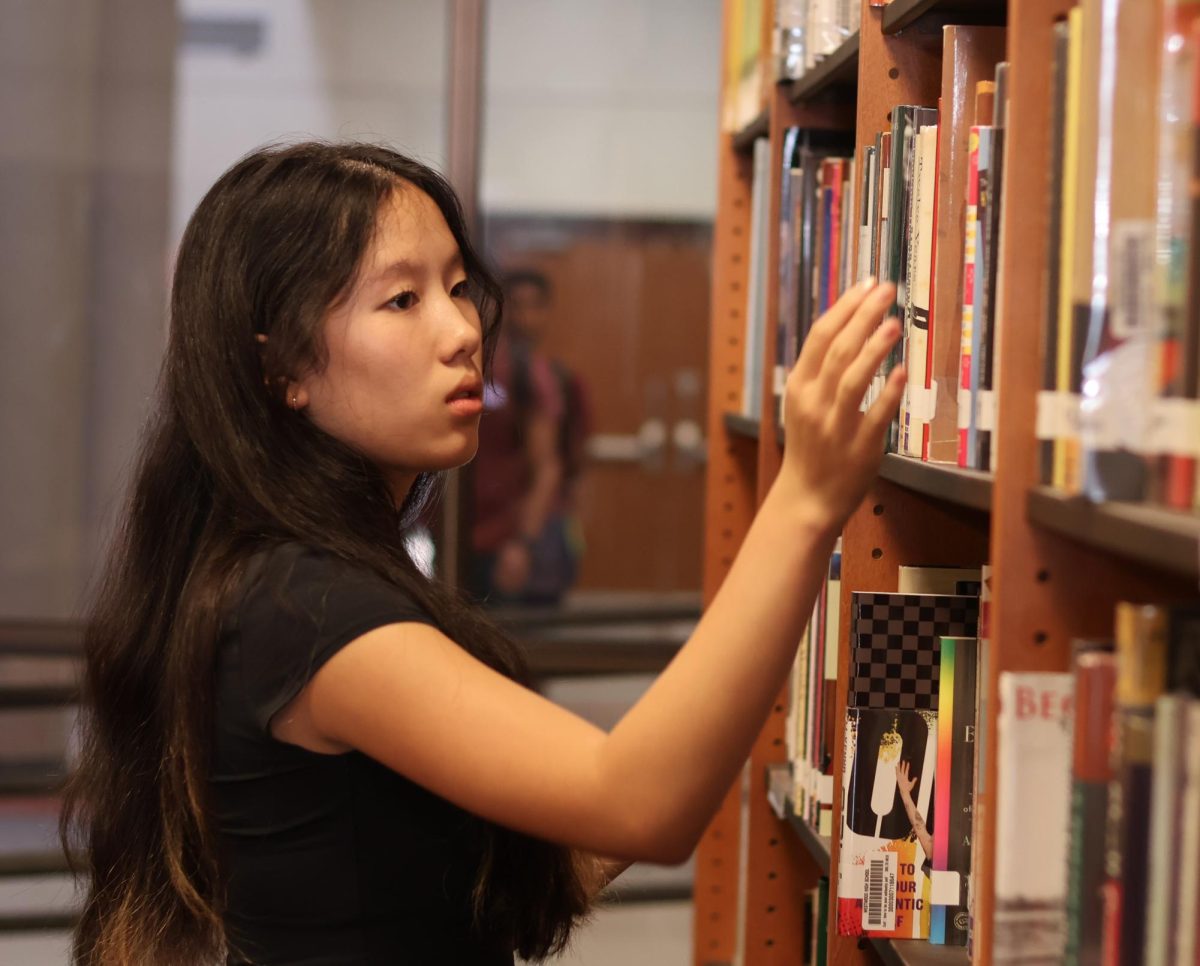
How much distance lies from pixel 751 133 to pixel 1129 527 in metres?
1.62

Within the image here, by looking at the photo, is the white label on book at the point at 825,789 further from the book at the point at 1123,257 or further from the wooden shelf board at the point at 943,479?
the book at the point at 1123,257

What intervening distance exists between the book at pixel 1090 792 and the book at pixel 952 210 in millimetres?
360

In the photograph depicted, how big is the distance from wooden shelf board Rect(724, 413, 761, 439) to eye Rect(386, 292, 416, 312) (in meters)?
0.90

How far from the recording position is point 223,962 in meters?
1.35

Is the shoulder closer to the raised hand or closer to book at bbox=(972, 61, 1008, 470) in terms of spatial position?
the raised hand

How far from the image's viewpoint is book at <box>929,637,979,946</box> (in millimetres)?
1233

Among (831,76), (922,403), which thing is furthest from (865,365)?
(831,76)

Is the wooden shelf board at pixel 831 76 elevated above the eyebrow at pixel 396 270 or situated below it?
above

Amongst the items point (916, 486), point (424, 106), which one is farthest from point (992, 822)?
point (424, 106)

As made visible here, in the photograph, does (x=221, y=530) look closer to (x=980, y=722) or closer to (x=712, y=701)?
(x=712, y=701)

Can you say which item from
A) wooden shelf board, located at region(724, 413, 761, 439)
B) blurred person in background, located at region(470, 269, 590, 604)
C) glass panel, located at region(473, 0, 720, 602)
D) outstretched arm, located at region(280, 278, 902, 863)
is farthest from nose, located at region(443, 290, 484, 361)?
blurred person in background, located at region(470, 269, 590, 604)

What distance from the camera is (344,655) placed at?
1.05 meters

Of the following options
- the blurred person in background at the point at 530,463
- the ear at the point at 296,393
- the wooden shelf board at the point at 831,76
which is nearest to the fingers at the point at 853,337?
the ear at the point at 296,393

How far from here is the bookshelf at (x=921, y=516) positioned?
0.92m
